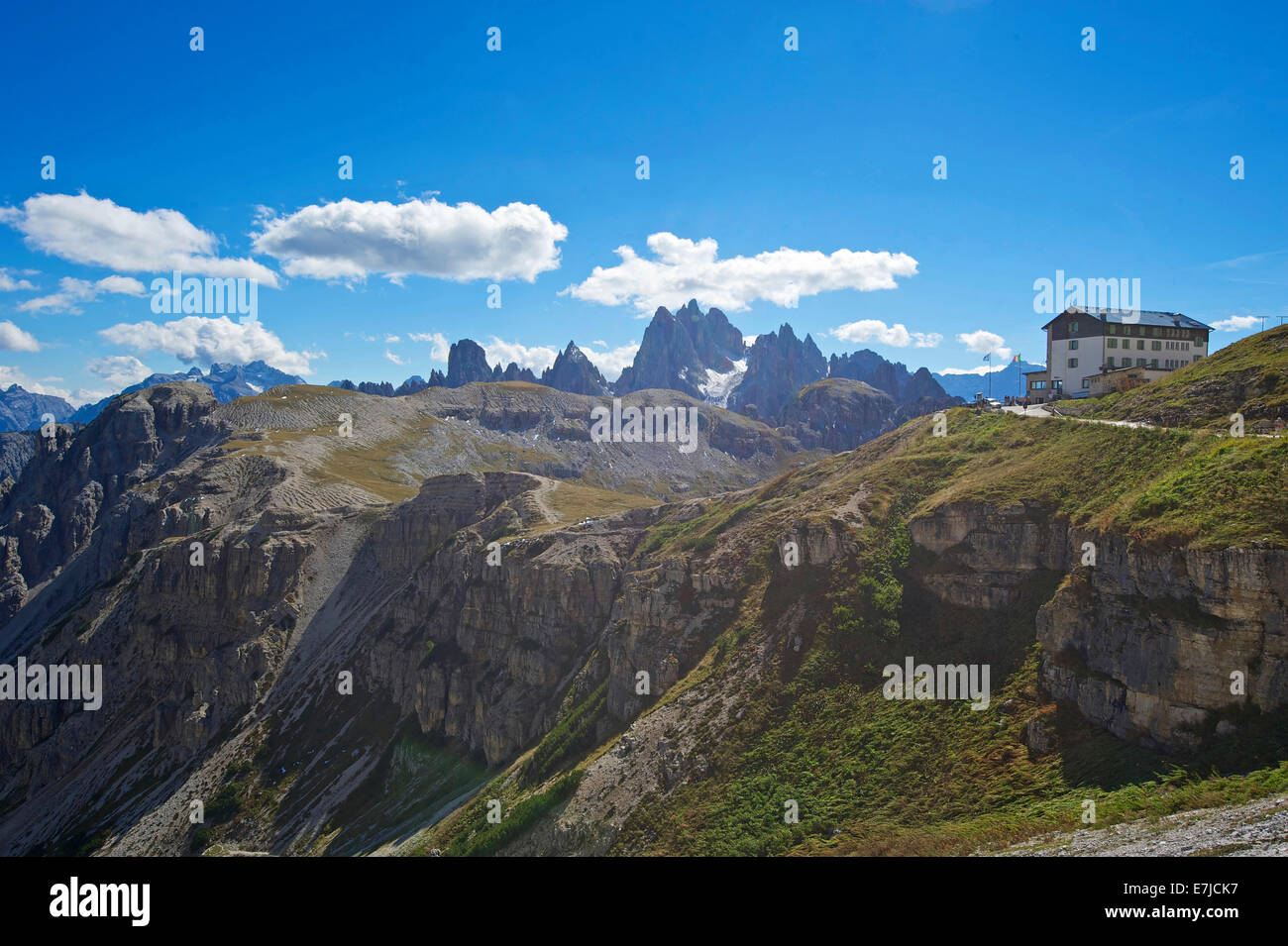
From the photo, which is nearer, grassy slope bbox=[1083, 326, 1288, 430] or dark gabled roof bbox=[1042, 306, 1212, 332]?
grassy slope bbox=[1083, 326, 1288, 430]

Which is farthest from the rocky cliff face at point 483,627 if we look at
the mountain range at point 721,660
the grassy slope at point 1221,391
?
the grassy slope at point 1221,391

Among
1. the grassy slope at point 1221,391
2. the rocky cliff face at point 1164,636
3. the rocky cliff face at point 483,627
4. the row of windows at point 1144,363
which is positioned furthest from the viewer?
the row of windows at point 1144,363

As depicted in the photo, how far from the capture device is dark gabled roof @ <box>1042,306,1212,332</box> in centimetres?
7588

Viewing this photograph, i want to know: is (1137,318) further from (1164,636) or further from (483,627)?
(483,627)

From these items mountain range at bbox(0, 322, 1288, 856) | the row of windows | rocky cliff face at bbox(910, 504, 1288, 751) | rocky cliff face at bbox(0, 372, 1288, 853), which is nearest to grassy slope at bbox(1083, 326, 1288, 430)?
mountain range at bbox(0, 322, 1288, 856)

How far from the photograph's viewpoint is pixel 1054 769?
33.2 m

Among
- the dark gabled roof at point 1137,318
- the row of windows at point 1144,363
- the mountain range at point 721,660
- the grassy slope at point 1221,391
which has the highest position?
the dark gabled roof at point 1137,318

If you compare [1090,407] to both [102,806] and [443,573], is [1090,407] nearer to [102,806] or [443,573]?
[443,573]

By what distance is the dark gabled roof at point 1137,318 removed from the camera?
7588 cm

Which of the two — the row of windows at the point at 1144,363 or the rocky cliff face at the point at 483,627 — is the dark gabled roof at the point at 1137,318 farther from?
the rocky cliff face at the point at 483,627

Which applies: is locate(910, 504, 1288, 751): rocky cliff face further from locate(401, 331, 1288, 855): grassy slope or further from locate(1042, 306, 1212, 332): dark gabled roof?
locate(1042, 306, 1212, 332): dark gabled roof

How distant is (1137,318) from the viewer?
7644cm

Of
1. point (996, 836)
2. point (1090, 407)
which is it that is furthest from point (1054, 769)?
point (1090, 407)

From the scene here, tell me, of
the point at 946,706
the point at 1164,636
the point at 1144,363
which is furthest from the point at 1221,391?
the point at 946,706
